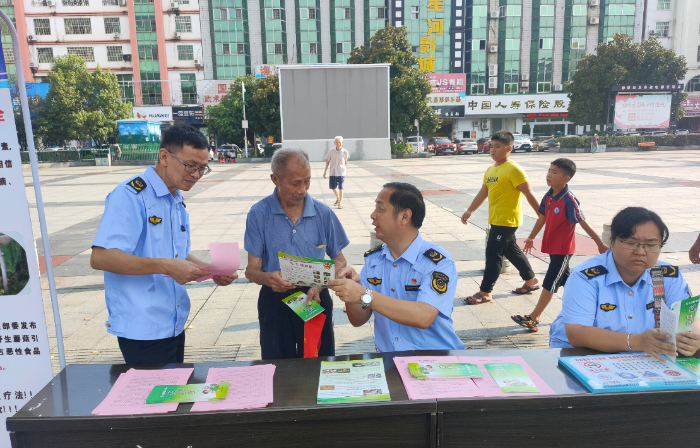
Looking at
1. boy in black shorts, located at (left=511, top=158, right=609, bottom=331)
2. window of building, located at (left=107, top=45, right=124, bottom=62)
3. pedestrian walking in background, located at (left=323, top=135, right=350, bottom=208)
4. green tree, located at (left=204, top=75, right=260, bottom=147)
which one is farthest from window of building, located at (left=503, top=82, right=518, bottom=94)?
boy in black shorts, located at (left=511, top=158, right=609, bottom=331)

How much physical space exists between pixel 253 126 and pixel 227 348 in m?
34.3

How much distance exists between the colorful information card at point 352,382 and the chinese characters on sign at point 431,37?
46559mm

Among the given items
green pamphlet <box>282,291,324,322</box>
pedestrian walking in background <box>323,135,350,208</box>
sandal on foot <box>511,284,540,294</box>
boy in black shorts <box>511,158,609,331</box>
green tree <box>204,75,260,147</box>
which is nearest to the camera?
green pamphlet <box>282,291,324,322</box>

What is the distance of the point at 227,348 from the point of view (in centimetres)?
420

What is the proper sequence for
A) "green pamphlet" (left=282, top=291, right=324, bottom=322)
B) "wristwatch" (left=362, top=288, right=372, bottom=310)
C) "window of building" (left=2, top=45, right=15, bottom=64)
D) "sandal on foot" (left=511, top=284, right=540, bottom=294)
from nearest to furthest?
"wristwatch" (left=362, top=288, right=372, bottom=310)
"window of building" (left=2, top=45, right=15, bottom=64)
"green pamphlet" (left=282, top=291, right=324, bottom=322)
"sandal on foot" (left=511, top=284, right=540, bottom=294)

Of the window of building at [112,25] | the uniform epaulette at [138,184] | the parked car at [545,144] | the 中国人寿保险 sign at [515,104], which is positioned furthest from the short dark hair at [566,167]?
the window of building at [112,25]

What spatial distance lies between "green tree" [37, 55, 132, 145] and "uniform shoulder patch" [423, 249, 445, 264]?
106ft

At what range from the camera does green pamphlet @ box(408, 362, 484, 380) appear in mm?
1951

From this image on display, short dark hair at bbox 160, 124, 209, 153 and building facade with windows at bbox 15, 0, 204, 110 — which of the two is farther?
building facade with windows at bbox 15, 0, 204, 110

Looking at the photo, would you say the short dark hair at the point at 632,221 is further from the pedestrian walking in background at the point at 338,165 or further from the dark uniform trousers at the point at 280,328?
the pedestrian walking in background at the point at 338,165

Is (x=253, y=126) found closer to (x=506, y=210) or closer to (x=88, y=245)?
(x=88, y=245)

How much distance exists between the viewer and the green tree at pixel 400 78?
30859 millimetres

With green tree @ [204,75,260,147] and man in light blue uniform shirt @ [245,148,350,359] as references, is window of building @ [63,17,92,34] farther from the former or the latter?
man in light blue uniform shirt @ [245,148,350,359]

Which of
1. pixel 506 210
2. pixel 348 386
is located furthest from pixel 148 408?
pixel 506 210
